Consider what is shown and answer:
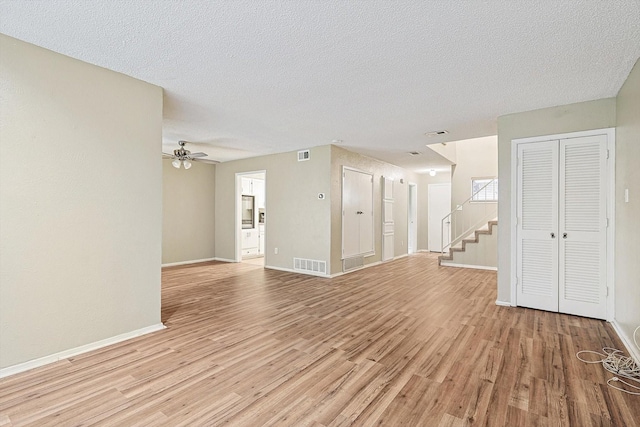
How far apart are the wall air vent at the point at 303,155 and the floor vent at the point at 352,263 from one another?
224 cm

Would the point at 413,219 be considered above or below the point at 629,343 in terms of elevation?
above

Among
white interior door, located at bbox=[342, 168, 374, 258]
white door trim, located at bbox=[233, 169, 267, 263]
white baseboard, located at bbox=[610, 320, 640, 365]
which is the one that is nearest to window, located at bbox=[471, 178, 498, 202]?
white interior door, located at bbox=[342, 168, 374, 258]

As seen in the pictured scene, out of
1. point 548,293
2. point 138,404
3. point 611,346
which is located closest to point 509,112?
point 548,293

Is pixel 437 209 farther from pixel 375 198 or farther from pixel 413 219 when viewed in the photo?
pixel 375 198

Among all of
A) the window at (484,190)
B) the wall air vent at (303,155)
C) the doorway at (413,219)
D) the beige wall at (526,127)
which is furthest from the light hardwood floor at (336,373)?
the doorway at (413,219)

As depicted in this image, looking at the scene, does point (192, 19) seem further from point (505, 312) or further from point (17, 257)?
point (505, 312)

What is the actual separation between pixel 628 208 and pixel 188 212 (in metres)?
7.82

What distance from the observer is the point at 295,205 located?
21.0 ft

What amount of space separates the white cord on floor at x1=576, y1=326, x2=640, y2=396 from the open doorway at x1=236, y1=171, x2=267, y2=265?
651 cm

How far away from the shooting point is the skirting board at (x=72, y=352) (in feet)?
7.49

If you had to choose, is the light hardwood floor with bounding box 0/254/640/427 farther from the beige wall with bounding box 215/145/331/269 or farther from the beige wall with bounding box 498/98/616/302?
the beige wall with bounding box 215/145/331/269

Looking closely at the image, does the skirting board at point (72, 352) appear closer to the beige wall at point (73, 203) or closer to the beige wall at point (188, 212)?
the beige wall at point (73, 203)

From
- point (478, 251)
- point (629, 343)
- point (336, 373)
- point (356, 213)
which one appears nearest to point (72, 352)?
point (336, 373)

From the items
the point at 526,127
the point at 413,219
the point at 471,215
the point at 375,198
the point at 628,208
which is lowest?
the point at 413,219
